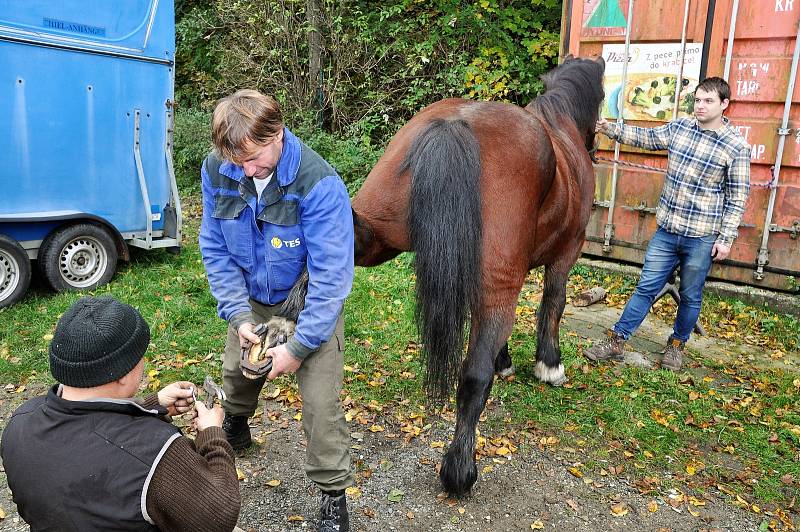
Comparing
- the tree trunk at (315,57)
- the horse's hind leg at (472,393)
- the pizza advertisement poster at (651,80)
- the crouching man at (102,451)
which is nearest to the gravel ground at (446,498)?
the horse's hind leg at (472,393)

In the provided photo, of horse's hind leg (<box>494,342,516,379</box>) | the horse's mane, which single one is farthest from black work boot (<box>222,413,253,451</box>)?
the horse's mane

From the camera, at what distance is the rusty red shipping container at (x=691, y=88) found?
5443 mm

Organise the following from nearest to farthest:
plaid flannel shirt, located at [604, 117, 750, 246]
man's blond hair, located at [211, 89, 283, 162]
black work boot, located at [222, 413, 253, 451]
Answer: man's blond hair, located at [211, 89, 283, 162]
black work boot, located at [222, 413, 253, 451]
plaid flannel shirt, located at [604, 117, 750, 246]

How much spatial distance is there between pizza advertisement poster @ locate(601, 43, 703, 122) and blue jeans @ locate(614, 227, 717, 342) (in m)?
2.10

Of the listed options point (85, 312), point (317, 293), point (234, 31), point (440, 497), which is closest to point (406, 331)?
point (440, 497)

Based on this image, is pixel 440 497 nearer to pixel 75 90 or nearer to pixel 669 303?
pixel 669 303

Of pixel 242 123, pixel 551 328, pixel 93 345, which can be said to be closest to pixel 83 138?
pixel 242 123

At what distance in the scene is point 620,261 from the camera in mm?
6695

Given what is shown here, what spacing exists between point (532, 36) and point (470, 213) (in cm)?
686

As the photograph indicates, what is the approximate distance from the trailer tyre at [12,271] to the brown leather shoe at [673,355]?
210 inches

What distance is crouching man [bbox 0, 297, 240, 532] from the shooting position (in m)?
1.45

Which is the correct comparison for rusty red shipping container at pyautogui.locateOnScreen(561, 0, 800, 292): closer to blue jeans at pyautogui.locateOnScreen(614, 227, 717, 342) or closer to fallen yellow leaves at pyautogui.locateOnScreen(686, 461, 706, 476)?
blue jeans at pyautogui.locateOnScreen(614, 227, 717, 342)

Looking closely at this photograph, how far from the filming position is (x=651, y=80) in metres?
6.15

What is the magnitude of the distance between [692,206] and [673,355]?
1.15 m
